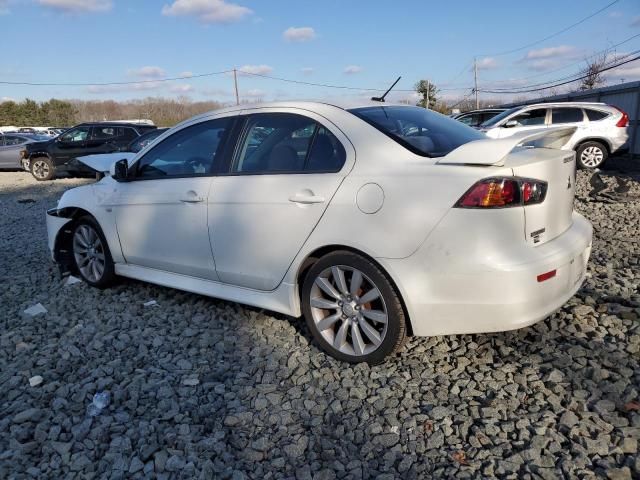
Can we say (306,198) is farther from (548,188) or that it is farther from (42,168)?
(42,168)

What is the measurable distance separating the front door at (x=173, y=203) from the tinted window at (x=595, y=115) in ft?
34.4

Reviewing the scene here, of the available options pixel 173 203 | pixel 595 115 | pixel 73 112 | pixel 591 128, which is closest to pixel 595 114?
pixel 595 115

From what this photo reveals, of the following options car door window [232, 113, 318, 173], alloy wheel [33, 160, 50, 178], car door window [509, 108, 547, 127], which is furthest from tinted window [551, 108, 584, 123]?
alloy wheel [33, 160, 50, 178]

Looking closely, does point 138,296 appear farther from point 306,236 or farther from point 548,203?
point 548,203

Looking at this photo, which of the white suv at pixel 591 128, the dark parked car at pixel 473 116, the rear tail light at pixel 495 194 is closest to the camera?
the rear tail light at pixel 495 194

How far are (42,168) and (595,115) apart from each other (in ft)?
51.8

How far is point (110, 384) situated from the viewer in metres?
3.04

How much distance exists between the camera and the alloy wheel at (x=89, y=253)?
4.66 m

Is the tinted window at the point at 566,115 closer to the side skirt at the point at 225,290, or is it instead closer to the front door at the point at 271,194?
the front door at the point at 271,194

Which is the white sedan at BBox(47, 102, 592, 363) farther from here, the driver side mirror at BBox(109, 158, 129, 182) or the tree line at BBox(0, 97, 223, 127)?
the tree line at BBox(0, 97, 223, 127)

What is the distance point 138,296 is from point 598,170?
419 inches

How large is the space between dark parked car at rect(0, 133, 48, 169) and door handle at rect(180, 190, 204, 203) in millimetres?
18005

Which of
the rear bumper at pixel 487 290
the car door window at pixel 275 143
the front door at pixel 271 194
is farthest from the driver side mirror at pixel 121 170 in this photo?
the rear bumper at pixel 487 290

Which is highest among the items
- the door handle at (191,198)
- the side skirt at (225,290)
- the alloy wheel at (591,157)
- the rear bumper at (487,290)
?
the door handle at (191,198)
